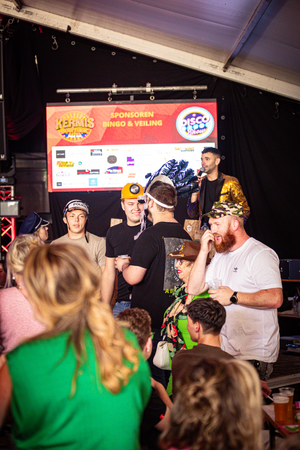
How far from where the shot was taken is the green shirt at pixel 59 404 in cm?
104

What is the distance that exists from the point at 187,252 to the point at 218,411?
163cm

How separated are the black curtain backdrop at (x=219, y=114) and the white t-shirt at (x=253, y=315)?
138 inches

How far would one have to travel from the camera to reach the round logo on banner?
18.9ft

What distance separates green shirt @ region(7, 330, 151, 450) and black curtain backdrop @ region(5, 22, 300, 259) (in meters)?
4.90

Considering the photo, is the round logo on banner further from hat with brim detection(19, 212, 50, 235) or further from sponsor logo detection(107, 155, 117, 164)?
hat with brim detection(19, 212, 50, 235)

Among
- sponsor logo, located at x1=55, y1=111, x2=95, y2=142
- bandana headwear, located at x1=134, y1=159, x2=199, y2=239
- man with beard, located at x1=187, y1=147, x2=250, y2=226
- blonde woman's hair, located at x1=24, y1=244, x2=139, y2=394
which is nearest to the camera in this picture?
blonde woman's hair, located at x1=24, y1=244, x2=139, y2=394

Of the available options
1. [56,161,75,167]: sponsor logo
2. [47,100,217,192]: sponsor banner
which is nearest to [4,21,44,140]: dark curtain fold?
[47,100,217,192]: sponsor banner

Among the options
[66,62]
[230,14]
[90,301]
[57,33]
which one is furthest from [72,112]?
[90,301]

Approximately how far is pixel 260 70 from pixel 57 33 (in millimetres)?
3019

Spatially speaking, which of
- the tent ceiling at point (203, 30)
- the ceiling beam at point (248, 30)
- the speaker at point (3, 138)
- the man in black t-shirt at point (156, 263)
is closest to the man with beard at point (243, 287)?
the man in black t-shirt at point (156, 263)

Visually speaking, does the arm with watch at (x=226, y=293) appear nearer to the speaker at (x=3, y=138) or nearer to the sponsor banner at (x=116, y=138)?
the sponsor banner at (x=116, y=138)

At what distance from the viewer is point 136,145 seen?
584 cm

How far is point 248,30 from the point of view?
4730 mm

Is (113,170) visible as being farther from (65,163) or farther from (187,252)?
(187,252)
